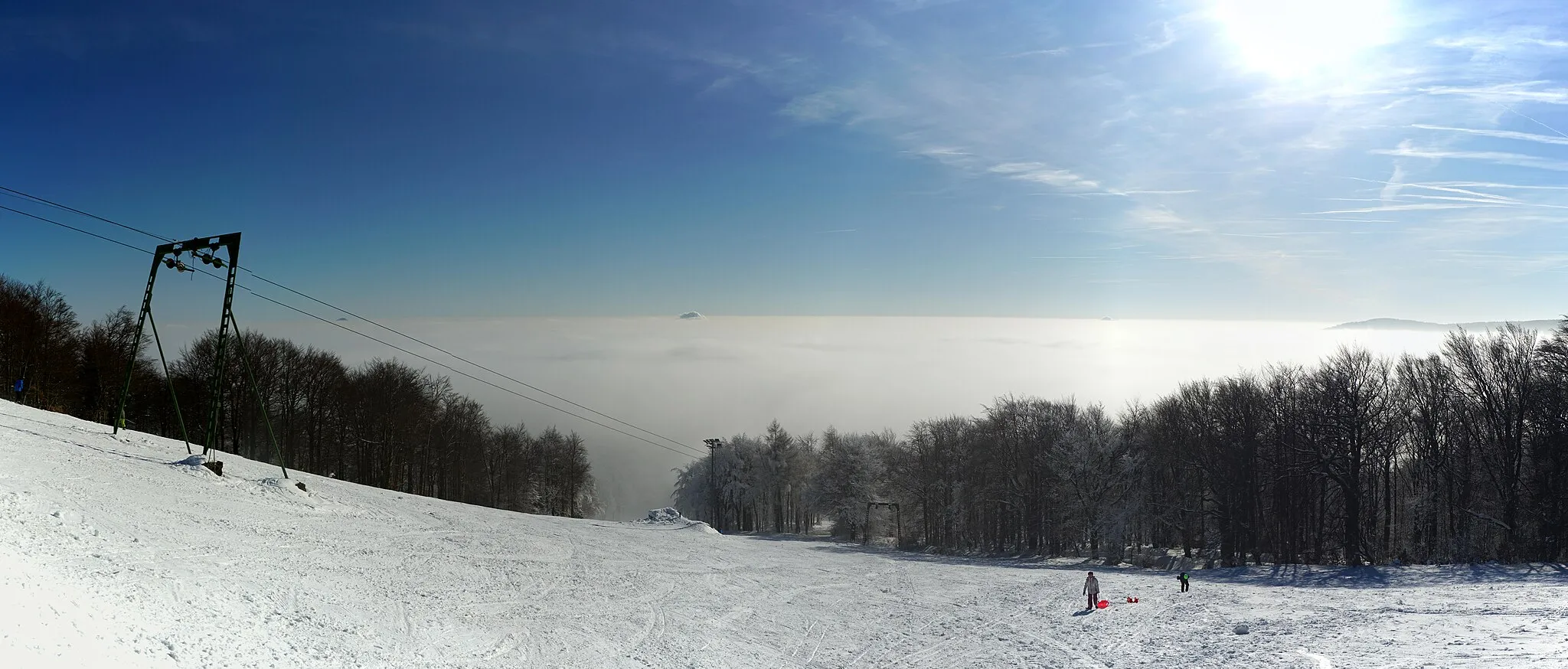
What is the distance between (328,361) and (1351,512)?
3403 inches

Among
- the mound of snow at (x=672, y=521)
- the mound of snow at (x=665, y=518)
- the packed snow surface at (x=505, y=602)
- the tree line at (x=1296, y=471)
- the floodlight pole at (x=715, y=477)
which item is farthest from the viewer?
the floodlight pole at (x=715, y=477)

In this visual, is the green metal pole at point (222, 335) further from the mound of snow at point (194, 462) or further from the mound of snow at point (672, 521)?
the mound of snow at point (672, 521)

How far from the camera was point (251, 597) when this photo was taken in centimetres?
1809

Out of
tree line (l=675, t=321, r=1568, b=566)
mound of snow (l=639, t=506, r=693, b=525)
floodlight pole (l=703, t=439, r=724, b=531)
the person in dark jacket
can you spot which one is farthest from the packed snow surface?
floodlight pole (l=703, t=439, r=724, b=531)

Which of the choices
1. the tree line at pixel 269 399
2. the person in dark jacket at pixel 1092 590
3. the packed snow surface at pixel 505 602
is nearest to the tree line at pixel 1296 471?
the packed snow surface at pixel 505 602

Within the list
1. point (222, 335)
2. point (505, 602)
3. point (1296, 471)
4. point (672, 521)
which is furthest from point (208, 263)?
point (1296, 471)

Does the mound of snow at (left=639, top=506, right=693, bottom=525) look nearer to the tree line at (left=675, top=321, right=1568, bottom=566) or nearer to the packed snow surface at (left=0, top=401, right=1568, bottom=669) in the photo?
the packed snow surface at (left=0, top=401, right=1568, bottom=669)

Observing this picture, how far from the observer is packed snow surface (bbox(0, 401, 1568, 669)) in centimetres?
1577

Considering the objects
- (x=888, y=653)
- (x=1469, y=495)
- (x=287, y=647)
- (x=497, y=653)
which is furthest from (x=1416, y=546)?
(x=287, y=647)

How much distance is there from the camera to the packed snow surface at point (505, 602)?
1577cm

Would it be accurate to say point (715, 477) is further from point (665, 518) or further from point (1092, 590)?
point (1092, 590)

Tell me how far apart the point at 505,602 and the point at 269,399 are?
55.1m

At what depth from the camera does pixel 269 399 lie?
6450 cm

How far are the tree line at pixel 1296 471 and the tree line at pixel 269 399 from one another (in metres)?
52.6
